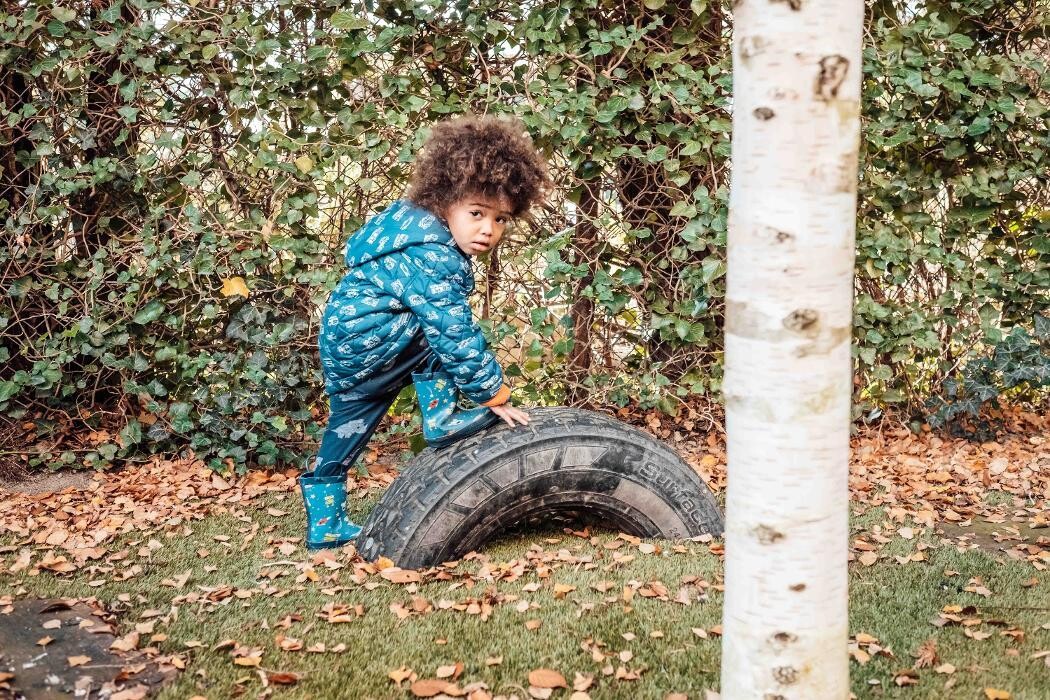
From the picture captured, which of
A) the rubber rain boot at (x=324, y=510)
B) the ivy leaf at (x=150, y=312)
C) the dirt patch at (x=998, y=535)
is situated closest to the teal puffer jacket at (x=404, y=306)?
the rubber rain boot at (x=324, y=510)

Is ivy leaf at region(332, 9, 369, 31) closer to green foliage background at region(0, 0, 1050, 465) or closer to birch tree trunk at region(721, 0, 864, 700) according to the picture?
green foliage background at region(0, 0, 1050, 465)

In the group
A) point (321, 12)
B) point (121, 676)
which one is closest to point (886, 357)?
point (321, 12)

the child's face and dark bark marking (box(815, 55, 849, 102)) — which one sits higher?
dark bark marking (box(815, 55, 849, 102))

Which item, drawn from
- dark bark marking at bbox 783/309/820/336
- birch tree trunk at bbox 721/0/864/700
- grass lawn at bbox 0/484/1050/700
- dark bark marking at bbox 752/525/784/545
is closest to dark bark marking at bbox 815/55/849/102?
birch tree trunk at bbox 721/0/864/700

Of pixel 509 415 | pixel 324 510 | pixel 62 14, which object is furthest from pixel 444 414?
pixel 62 14

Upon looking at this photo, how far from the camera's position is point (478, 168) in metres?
3.52

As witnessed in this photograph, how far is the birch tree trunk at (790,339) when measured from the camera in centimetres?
175

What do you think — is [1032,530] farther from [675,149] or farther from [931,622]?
[675,149]

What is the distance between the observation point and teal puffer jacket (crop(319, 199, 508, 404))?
137 inches

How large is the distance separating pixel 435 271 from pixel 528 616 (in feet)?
4.46

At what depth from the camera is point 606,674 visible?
2604mm

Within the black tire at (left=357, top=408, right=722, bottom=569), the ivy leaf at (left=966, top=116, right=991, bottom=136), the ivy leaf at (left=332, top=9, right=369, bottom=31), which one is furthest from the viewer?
the ivy leaf at (left=966, top=116, right=991, bottom=136)

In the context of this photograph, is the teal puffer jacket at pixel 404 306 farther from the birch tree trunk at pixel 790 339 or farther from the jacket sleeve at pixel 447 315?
the birch tree trunk at pixel 790 339

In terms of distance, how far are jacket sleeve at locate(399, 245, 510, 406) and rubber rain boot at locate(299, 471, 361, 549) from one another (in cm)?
81
